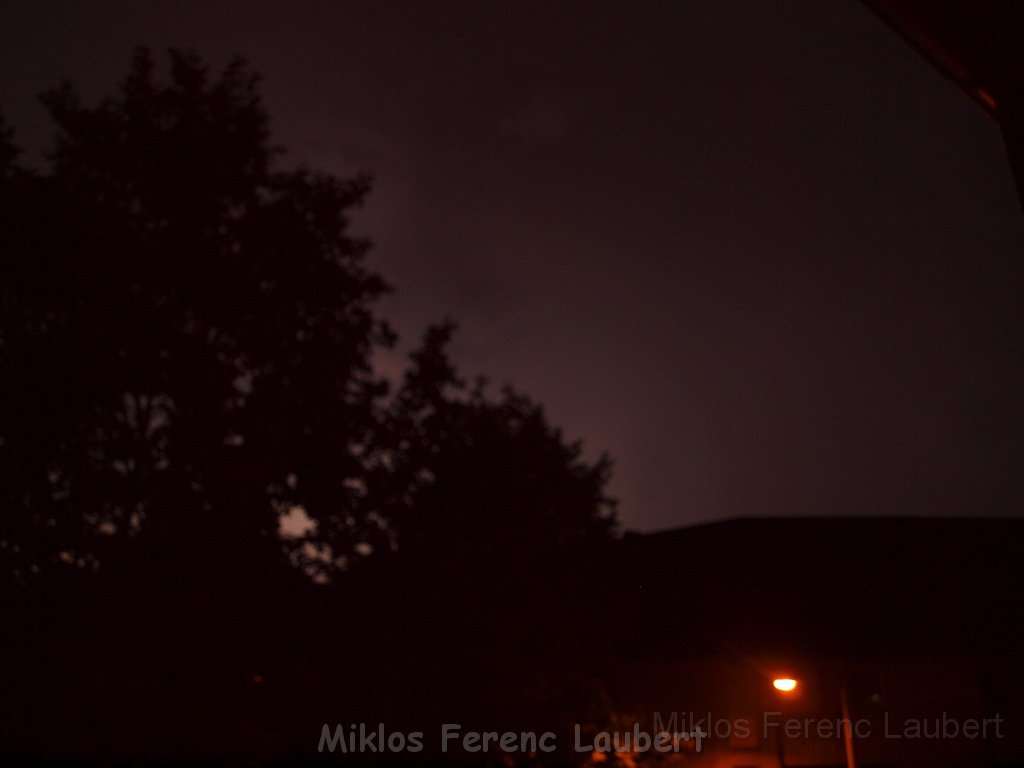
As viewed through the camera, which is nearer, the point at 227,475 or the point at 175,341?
the point at 227,475

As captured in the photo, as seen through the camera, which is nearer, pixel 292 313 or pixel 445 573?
pixel 445 573

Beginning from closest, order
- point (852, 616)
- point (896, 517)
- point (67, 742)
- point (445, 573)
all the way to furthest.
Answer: point (67, 742) → point (445, 573) → point (852, 616) → point (896, 517)

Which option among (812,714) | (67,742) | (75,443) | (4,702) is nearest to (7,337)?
(75,443)

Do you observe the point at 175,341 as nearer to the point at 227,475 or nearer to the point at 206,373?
the point at 206,373

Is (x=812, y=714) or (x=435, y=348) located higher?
(x=435, y=348)

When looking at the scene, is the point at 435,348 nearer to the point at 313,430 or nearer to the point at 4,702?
the point at 313,430

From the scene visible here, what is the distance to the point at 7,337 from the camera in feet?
50.0

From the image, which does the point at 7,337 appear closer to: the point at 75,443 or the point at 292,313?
the point at 75,443

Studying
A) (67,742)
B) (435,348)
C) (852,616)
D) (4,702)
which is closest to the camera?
(67,742)

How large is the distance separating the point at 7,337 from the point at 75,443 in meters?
2.28

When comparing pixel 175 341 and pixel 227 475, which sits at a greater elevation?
pixel 175 341

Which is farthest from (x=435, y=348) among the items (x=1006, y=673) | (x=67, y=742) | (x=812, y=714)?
(x=1006, y=673)

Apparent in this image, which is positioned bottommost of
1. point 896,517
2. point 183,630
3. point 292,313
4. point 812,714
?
point 812,714

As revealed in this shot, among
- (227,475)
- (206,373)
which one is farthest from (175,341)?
(227,475)
